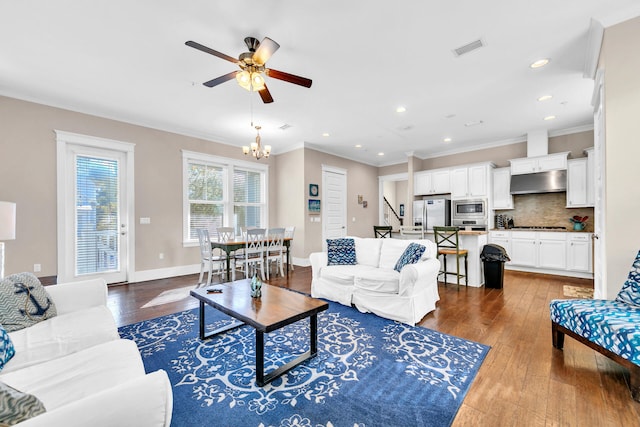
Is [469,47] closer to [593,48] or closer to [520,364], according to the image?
[593,48]

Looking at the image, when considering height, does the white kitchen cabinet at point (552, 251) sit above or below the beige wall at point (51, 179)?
below

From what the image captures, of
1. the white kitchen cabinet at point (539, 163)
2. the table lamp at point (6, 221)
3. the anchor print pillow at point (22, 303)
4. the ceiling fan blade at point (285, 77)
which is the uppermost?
the ceiling fan blade at point (285, 77)

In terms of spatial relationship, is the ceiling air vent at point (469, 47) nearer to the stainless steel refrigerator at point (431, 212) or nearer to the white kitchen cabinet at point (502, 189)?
the white kitchen cabinet at point (502, 189)

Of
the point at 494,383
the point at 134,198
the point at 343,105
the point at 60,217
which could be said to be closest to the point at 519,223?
the point at 343,105

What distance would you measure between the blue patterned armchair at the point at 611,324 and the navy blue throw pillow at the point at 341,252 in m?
2.14

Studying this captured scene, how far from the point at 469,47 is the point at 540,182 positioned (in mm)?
3989

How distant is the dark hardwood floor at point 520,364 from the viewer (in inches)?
63.2

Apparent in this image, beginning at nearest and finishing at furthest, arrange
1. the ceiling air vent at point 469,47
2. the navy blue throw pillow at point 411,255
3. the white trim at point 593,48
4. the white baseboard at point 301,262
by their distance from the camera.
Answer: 1. the white trim at point 593,48
2. the ceiling air vent at point 469,47
3. the navy blue throw pillow at point 411,255
4. the white baseboard at point 301,262

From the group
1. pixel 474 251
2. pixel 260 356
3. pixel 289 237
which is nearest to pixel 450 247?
pixel 474 251

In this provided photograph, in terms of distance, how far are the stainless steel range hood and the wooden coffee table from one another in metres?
5.40

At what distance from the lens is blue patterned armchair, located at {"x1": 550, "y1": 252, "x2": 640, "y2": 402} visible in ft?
5.54

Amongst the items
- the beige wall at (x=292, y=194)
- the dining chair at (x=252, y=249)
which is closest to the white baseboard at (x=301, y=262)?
the beige wall at (x=292, y=194)

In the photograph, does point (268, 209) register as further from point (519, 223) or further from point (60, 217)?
point (519, 223)

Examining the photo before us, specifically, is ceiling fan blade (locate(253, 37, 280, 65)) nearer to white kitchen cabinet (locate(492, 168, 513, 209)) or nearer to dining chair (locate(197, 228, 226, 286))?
dining chair (locate(197, 228, 226, 286))
